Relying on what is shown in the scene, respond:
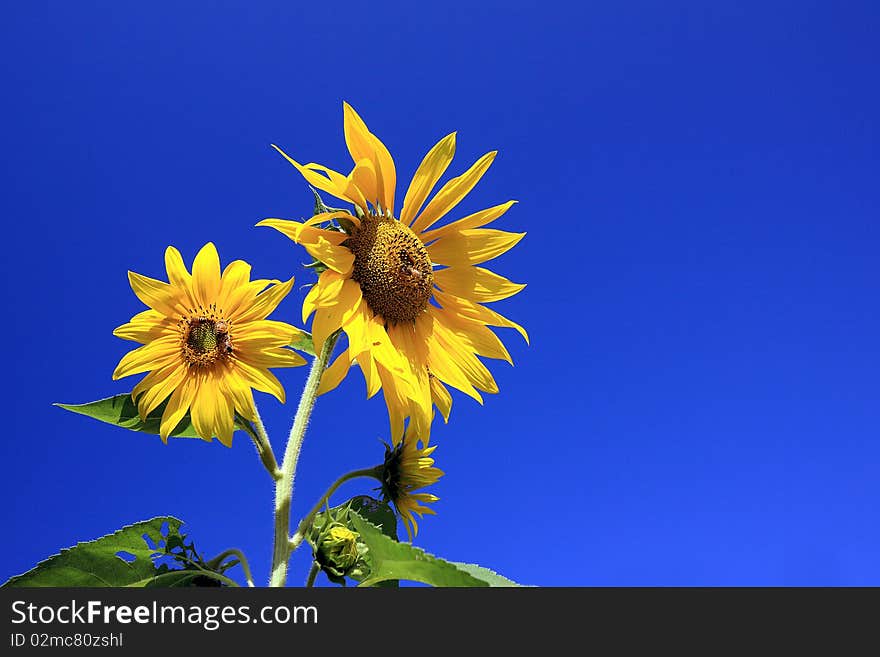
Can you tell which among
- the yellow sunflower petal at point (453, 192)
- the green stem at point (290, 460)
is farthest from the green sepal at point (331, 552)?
the yellow sunflower petal at point (453, 192)

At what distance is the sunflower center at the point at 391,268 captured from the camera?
2422mm

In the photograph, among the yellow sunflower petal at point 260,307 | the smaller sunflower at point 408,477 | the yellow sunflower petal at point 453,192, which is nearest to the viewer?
the yellow sunflower petal at point 260,307

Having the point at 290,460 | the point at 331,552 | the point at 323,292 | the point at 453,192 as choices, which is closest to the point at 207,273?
the point at 323,292

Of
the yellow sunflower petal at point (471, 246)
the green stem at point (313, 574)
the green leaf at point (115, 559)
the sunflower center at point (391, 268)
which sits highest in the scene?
the yellow sunflower petal at point (471, 246)

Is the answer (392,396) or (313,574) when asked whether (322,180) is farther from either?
(313,574)

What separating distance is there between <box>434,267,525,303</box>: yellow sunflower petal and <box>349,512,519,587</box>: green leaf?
3.08 feet

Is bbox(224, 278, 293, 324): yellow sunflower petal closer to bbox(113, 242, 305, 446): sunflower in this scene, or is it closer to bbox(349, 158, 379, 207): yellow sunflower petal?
bbox(113, 242, 305, 446): sunflower

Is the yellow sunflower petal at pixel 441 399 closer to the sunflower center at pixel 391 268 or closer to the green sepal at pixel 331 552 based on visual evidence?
the sunflower center at pixel 391 268

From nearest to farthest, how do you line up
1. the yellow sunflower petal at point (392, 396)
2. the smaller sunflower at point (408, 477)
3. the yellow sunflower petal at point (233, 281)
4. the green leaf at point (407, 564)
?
the green leaf at point (407, 564), the yellow sunflower petal at point (392, 396), the yellow sunflower petal at point (233, 281), the smaller sunflower at point (408, 477)

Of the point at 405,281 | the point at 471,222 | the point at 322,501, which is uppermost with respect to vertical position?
the point at 471,222

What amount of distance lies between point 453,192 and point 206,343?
3.45ft

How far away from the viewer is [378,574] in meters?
2.18

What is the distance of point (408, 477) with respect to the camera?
2980 millimetres
